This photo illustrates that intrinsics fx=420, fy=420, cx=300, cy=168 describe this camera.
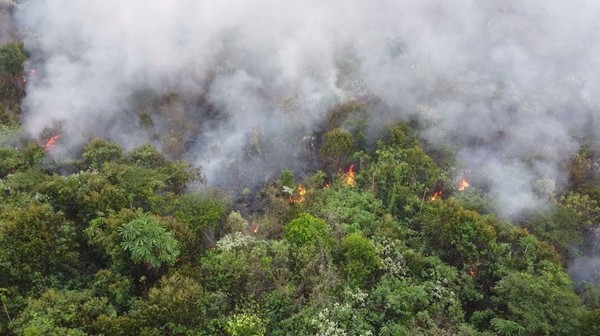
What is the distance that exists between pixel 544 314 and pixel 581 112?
1343 cm

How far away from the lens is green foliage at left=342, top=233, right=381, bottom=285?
13.0 m

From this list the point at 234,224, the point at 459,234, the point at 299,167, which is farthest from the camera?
the point at 299,167

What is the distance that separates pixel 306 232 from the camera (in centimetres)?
1352

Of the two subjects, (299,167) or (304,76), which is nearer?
(299,167)

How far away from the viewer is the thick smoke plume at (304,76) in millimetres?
19141

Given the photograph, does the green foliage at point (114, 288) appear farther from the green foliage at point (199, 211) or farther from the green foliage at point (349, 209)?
the green foliage at point (349, 209)

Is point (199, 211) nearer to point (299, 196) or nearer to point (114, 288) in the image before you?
point (114, 288)

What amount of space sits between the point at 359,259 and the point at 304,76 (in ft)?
38.9

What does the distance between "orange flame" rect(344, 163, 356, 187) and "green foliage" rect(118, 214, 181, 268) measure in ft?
28.9

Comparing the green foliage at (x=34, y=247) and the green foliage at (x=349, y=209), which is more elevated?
the green foliage at (x=349, y=209)

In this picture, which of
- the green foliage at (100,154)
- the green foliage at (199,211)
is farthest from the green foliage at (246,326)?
the green foliage at (100,154)

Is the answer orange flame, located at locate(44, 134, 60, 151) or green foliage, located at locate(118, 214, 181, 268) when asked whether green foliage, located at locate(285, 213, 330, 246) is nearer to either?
green foliage, located at locate(118, 214, 181, 268)

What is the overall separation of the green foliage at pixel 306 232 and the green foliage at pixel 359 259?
90 cm

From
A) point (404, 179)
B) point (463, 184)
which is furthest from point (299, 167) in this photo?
point (463, 184)
